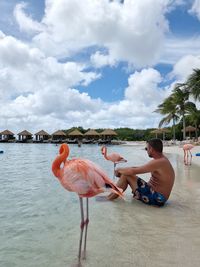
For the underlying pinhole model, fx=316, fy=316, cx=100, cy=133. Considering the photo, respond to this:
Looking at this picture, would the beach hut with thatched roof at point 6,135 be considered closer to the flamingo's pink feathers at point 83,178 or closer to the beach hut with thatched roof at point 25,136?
the beach hut with thatched roof at point 25,136

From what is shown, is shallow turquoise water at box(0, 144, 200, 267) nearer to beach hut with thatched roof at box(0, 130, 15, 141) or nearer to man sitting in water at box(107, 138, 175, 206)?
man sitting in water at box(107, 138, 175, 206)

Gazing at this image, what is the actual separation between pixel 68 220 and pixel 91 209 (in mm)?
694

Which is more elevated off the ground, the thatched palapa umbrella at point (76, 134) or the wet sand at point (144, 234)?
the thatched palapa umbrella at point (76, 134)

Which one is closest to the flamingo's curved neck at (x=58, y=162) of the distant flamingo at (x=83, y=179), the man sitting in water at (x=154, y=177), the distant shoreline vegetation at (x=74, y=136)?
the distant flamingo at (x=83, y=179)

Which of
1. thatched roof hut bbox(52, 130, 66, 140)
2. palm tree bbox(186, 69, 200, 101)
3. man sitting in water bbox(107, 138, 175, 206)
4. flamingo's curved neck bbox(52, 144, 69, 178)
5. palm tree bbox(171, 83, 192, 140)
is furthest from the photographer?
thatched roof hut bbox(52, 130, 66, 140)

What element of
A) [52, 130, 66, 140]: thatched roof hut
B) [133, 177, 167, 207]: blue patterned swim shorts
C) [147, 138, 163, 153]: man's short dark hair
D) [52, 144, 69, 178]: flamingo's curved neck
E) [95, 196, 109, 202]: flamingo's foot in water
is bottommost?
[95, 196, 109, 202]: flamingo's foot in water

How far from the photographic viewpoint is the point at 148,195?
5.79m

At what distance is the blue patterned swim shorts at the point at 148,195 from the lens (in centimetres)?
568

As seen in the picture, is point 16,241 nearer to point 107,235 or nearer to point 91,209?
point 107,235

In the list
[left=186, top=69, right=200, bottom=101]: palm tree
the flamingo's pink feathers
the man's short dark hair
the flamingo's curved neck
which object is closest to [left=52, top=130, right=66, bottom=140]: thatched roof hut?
[left=186, top=69, right=200, bottom=101]: palm tree

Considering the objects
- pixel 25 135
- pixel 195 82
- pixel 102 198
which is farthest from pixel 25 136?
pixel 102 198

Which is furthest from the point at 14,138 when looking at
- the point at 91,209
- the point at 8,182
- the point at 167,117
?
the point at 91,209

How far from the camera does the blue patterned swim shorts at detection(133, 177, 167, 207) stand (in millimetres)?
5684

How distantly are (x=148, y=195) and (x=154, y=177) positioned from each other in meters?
0.37
